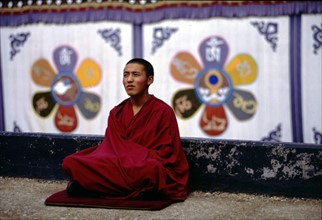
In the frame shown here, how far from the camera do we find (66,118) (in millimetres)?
5988

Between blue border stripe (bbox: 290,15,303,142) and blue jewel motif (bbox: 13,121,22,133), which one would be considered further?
blue jewel motif (bbox: 13,121,22,133)

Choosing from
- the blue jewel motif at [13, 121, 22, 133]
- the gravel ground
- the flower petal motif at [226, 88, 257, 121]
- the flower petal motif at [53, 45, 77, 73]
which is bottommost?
the gravel ground

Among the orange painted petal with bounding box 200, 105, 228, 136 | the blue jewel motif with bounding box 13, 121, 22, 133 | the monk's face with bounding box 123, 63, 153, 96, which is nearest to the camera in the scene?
the monk's face with bounding box 123, 63, 153, 96

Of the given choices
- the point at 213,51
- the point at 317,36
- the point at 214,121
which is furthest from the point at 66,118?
the point at 317,36

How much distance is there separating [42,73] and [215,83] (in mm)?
2174

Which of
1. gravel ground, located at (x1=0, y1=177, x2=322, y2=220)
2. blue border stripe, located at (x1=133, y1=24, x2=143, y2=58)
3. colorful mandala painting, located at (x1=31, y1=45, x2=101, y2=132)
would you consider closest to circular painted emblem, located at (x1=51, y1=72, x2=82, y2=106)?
colorful mandala painting, located at (x1=31, y1=45, x2=101, y2=132)

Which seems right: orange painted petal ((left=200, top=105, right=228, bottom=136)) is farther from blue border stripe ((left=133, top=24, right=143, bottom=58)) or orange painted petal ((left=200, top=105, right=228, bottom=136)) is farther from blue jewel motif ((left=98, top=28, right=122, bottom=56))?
blue jewel motif ((left=98, top=28, right=122, bottom=56))

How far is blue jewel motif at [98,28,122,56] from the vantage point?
224 inches

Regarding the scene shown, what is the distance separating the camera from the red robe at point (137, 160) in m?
2.94

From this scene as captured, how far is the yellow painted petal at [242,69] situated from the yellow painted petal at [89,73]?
1530mm

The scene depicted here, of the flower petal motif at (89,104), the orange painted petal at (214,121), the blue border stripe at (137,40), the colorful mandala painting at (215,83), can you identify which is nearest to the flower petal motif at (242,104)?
the colorful mandala painting at (215,83)

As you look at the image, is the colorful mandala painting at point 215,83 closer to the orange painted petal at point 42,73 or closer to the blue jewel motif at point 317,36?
the blue jewel motif at point 317,36

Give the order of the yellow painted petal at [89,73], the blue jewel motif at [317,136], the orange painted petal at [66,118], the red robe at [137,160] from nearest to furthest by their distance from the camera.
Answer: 1. the red robe at [137,160]
2. the blue jewel motif at [317,136]
3. the yellow painted petal at [89,73]
4. the orange painted petal at [66,118]

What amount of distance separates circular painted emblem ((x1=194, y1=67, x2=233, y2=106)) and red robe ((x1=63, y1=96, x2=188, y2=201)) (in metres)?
2.26
